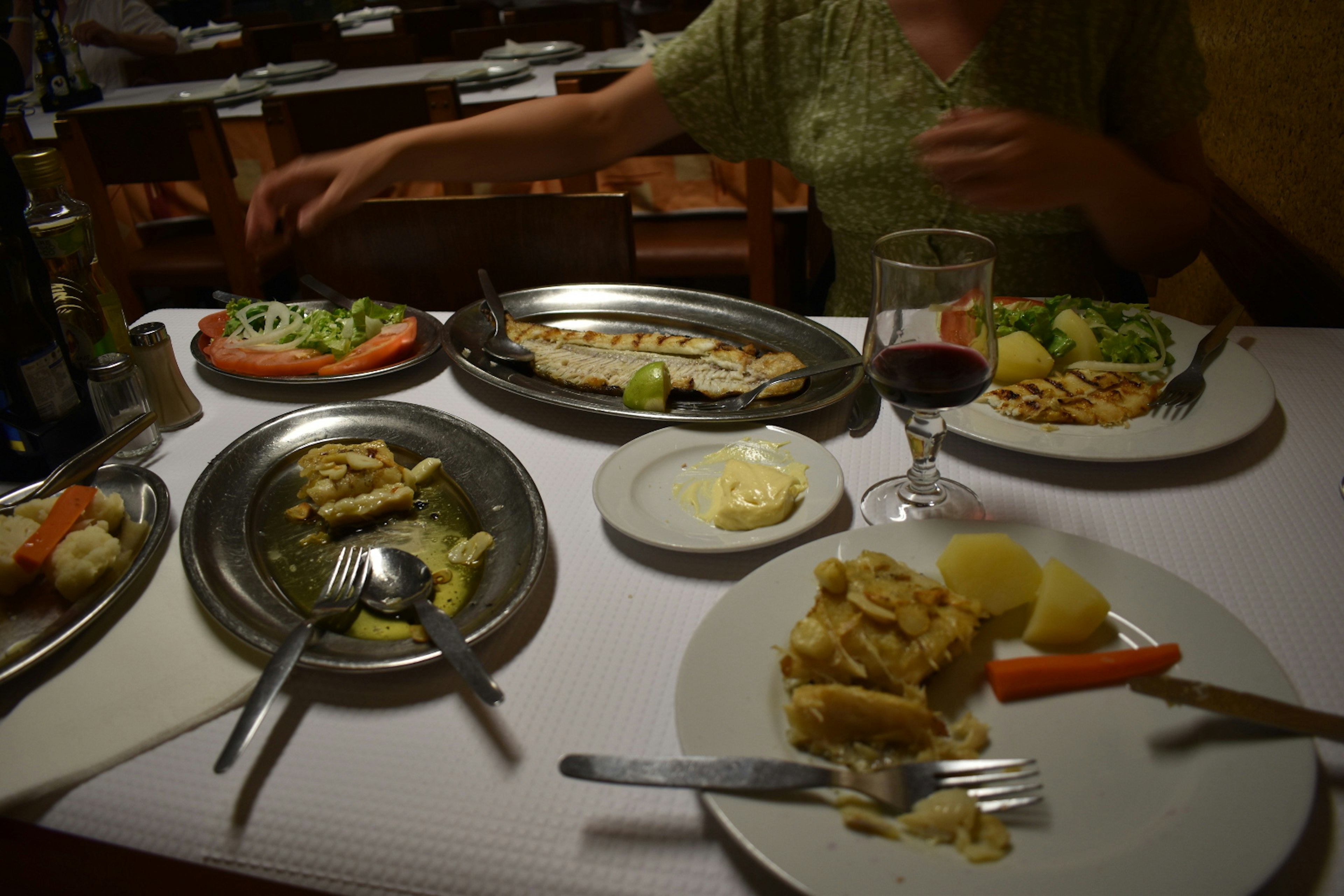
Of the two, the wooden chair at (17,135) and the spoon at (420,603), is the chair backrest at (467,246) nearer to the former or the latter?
the spoon at (420,603)

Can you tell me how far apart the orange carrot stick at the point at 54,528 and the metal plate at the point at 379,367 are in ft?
1.44

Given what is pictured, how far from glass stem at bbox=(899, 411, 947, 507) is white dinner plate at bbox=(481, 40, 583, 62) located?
11.9ft

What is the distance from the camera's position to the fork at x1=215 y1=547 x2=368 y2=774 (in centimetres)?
68

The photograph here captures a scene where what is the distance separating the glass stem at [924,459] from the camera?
966 millimetres

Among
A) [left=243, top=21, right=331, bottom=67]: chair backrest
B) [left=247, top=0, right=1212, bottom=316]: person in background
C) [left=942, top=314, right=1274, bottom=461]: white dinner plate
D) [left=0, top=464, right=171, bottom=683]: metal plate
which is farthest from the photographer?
[left=243, top=21, right=331, bottom=67]: chair backrest

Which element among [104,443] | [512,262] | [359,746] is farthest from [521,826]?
[512,262]

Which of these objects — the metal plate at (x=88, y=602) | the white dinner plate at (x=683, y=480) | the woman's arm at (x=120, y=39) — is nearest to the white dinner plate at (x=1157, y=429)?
the white dinner plate at (x=683, y=480)

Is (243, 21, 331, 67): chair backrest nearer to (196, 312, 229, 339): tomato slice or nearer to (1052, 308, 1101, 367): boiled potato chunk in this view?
(196, 312, 229, 339): tomato slice

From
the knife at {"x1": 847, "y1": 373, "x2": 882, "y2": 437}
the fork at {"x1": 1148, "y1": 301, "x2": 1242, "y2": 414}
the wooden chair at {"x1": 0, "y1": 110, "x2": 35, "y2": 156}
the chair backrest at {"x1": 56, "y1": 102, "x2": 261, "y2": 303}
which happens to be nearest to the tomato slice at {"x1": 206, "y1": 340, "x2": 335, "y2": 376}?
the knife at {"x1": 847, "y1": 373, "x2": 882, "y2": 437}

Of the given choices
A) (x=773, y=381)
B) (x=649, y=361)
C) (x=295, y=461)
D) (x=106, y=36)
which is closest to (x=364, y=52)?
(x=106, y=36)

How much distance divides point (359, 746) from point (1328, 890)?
29.9 inches

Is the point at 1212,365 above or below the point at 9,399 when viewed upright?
below

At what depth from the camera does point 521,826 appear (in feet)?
2.10

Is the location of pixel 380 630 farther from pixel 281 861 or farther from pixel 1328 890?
pixel 1328 890
